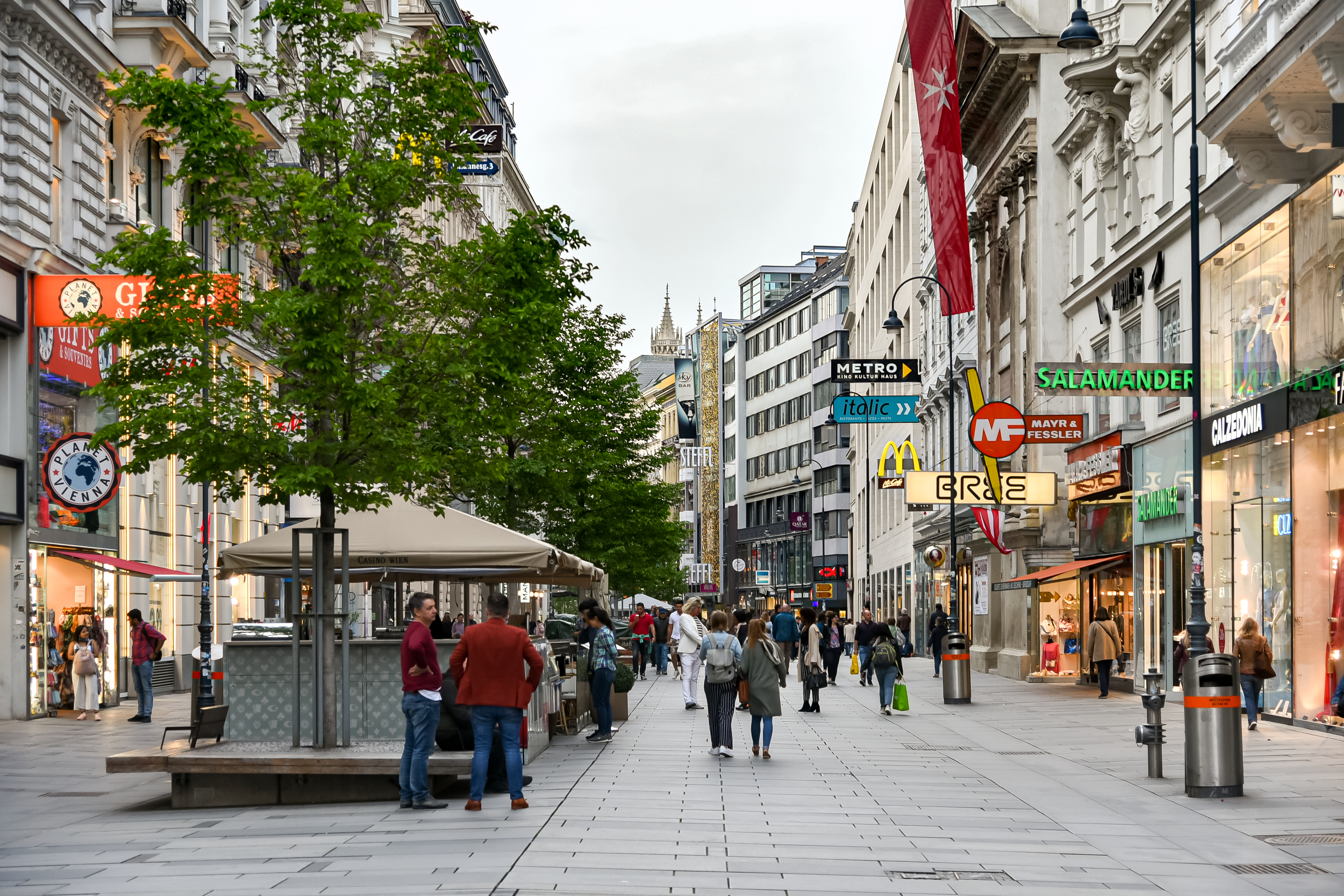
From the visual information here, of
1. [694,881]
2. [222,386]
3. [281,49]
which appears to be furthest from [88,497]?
[694,881]

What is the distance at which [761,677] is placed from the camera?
19.0 m

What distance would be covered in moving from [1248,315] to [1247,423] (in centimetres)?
178

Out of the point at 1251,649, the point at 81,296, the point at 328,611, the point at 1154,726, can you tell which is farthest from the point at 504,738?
the point at 81,296

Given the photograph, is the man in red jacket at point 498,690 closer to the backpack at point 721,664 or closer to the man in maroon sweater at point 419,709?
the man in maroon sweater at point 419,709

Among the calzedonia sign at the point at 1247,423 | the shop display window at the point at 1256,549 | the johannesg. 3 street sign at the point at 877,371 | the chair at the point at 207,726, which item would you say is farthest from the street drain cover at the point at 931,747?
the johannesg. 3 street sign at the point at 877,371

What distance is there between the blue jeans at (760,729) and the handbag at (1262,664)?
6.52m

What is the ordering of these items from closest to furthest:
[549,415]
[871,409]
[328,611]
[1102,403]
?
[328,611] → [1102,403] → [871,409] → [549,415]

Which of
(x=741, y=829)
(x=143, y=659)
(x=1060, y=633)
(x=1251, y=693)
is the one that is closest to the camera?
A: (x=741, y=829)

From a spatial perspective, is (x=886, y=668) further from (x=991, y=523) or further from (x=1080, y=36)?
(x=991, y=523)

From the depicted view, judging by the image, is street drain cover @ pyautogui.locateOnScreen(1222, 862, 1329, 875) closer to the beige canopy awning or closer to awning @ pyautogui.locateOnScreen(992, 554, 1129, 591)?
the beige canopy awning

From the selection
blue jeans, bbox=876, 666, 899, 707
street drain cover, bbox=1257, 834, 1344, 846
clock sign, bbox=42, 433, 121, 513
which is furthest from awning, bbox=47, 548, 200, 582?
street drain cover, bbox=1257, 834, 1344, 846

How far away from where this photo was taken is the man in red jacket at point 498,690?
13.6 meters

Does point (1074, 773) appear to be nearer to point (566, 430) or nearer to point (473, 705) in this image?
point (473, 705)

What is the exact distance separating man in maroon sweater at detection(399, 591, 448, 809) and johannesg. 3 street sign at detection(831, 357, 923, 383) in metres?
21.5
